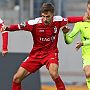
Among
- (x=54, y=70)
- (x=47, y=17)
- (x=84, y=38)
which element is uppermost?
(x=47, y=17)

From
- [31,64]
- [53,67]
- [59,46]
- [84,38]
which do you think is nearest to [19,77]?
[31,64]

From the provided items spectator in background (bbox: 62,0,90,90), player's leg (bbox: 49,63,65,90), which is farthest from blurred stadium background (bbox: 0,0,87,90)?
player's leg (bbox: 49,63,65,90)

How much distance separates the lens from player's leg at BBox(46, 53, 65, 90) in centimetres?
821

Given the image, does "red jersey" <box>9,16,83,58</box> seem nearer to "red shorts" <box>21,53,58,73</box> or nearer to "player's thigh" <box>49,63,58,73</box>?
"red shorts" <box>21,53,58,73</box>

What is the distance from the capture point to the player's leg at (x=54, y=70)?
26.9 ft

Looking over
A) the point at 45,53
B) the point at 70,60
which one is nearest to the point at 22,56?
the point at 45,53

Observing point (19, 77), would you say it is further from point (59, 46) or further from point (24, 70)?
point (59, 46)

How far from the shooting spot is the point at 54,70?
26.9 ft

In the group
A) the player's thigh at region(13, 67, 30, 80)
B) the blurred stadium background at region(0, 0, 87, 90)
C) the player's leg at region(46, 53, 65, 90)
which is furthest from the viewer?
the blurred stadium background at region(0, 0, 87, 90)

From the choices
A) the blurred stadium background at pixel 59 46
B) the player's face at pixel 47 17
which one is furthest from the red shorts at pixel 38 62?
the blurred stadium background at pixel 59 46

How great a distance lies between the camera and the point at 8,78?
963 centimetres

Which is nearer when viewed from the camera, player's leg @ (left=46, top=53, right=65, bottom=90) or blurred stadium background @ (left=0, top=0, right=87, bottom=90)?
player's leg @ (left=46, top=53, right=65, bottom=90)

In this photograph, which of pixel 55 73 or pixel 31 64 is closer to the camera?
pixel 55 73

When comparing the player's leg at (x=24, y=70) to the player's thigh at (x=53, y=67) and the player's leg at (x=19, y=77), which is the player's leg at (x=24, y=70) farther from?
the player's thigh at (x=53, y=67)
